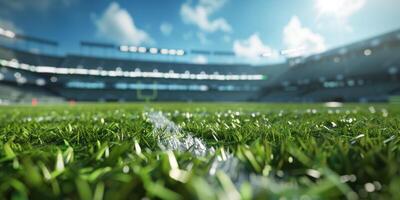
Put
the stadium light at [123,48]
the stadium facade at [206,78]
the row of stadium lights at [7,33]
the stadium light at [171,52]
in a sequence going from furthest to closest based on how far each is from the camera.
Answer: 1. the stadium light at [171,52]
2. the stadium light at [123,48]
3. the row of stadium lights at [7,33]
4. the stadium facade at [206,78]

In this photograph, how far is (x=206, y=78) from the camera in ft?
184

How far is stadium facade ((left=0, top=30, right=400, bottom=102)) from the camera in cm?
3716

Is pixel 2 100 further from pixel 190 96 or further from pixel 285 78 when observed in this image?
pixel 285 78

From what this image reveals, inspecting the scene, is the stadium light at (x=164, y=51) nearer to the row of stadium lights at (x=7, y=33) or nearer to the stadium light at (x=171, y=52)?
the stadium light at (x=171, y=52)

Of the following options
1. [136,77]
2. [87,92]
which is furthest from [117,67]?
[87,92]

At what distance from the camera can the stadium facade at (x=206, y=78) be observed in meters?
37.2

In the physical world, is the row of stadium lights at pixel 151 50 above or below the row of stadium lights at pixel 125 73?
above

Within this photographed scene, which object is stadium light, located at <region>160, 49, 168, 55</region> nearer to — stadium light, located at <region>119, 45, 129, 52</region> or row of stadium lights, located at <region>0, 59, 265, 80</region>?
row of stadium lights, located at <region>0, 59, 265, 80</region>

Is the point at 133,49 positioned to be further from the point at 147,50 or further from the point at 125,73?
the point at 125,73

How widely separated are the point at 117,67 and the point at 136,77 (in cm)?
445

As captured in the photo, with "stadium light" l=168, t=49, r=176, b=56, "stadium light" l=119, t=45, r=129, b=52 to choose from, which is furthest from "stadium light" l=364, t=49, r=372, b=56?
"stadium light" l=119, t=45, r=129, b=52

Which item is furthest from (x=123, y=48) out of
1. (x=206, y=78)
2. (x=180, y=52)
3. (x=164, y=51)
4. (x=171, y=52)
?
(x=206, y=78)

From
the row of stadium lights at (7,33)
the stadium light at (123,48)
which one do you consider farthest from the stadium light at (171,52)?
the row of stadium lights at (7,33)

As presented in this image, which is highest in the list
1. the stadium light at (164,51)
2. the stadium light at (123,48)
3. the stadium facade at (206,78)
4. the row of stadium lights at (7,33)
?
the row of stadium lights at (7,33)
